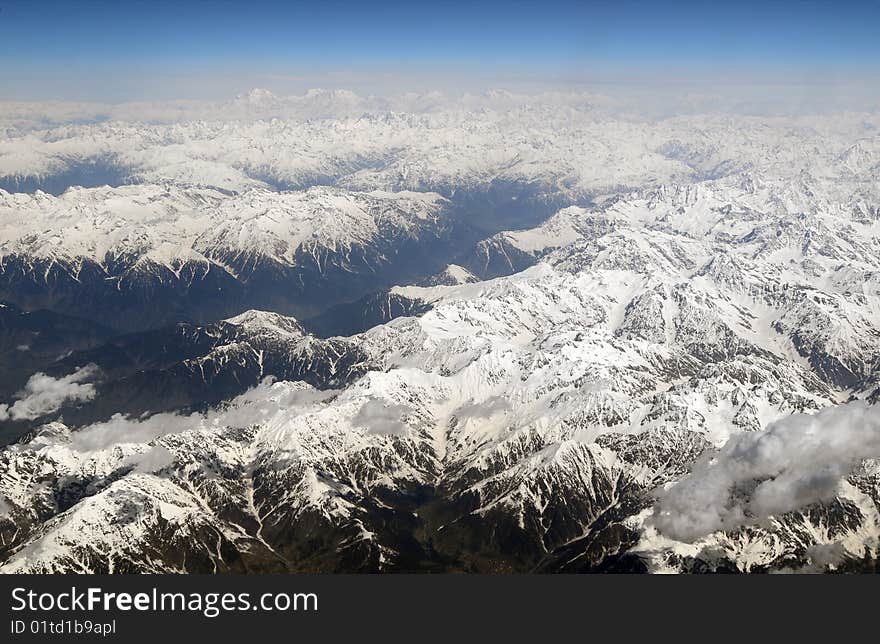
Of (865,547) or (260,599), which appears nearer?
(260,599)

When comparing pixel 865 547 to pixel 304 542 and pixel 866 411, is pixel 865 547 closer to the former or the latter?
pixel 866 411

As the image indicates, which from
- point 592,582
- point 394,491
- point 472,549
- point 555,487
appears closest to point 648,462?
point 555,487

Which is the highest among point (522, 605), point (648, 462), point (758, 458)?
point (522, 605)

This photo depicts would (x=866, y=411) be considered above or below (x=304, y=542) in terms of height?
above

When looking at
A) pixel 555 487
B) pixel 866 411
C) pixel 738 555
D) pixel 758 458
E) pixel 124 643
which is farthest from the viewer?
pixel 555 487

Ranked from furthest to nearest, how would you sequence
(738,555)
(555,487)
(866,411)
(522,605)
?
(555,487), (866,411), (738,555), (522,605)

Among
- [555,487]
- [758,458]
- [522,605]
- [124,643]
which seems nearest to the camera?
[124,643]

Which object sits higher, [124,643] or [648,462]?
[124,643]

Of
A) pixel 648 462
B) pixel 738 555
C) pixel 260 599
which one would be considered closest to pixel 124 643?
pixel 260 599

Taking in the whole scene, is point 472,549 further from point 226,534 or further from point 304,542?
point 226,534
